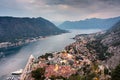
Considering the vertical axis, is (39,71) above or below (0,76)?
above

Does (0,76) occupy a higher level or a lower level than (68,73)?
lower

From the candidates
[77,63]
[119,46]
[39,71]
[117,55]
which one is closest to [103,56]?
[117,55]

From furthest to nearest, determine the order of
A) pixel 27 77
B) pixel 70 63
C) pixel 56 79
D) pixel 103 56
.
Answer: pixel 103 56 → pixel 70 63 → pixel 27 77 → pixel 56 79

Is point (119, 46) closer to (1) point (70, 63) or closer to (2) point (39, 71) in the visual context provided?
(1) point (70, 63)

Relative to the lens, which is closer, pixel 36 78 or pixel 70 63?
pixel 36 78

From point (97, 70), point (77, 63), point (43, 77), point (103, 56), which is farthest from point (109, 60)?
point (43, 77)

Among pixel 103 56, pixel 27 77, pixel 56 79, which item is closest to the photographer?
pixel 56 79

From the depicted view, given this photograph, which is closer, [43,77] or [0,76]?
[43,77]

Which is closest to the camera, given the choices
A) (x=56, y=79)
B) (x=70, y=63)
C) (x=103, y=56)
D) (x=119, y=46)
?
(x=56, y=79)

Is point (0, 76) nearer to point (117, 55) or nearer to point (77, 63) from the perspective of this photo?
point (77, 63)
